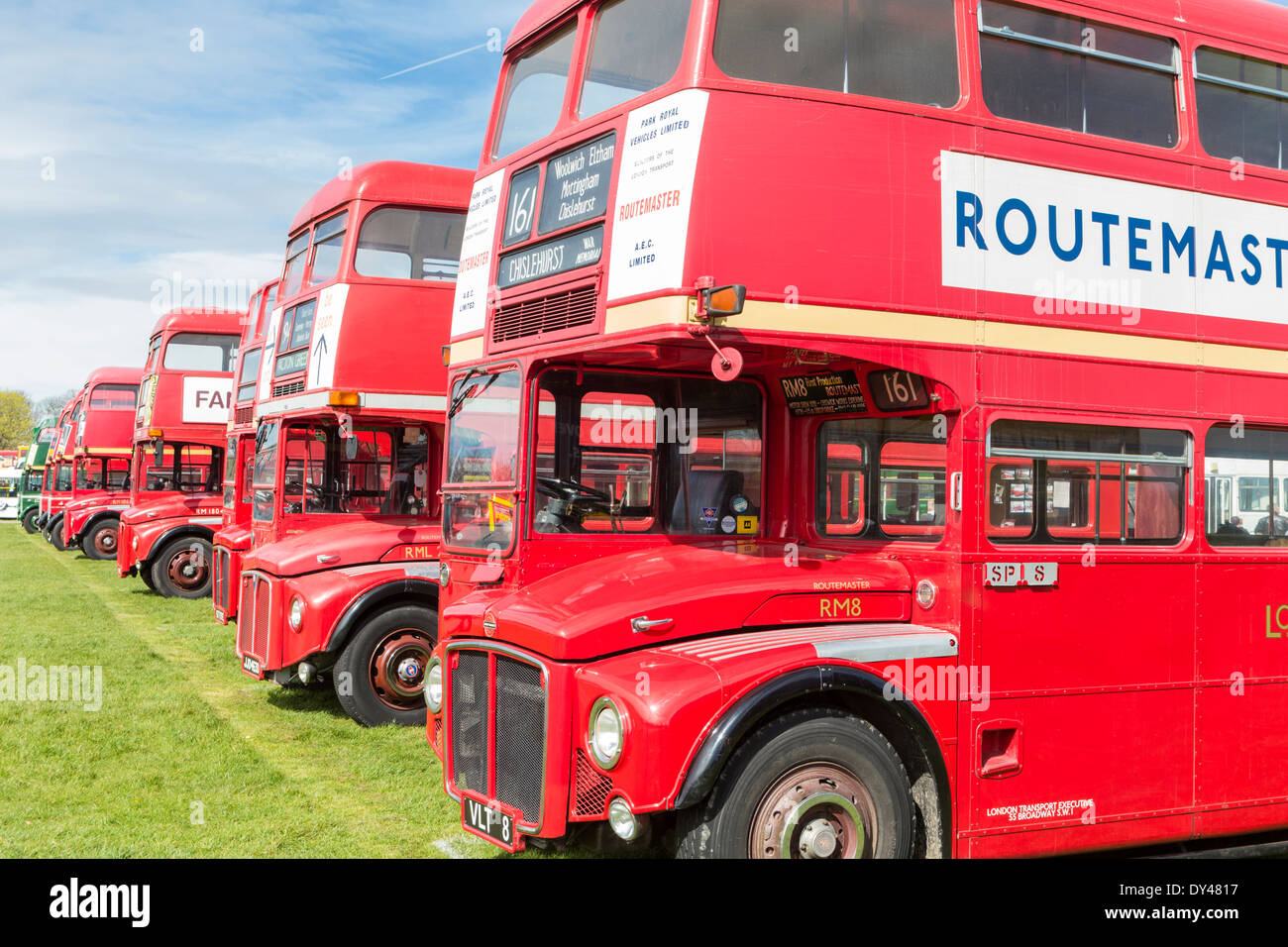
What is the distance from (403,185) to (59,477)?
2730 centimetres

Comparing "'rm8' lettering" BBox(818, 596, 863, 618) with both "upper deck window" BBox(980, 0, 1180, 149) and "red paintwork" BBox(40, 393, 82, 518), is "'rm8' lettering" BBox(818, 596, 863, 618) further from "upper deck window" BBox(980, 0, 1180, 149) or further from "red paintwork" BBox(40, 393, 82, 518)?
"red paintwork" BBox(40, 393, 82, 518)

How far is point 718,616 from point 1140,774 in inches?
82.5

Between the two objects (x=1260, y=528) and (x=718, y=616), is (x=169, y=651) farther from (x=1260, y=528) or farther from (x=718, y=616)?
(x=1260, y=528)

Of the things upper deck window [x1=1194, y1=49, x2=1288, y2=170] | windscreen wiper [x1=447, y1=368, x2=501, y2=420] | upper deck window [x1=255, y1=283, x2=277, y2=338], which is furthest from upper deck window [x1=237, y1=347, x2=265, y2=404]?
upper deck window [x1=1194, y1=49, x2=1288, y2=170]

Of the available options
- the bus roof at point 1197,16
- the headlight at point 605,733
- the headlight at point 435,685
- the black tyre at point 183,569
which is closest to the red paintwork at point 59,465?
the black tyre at point 183,569

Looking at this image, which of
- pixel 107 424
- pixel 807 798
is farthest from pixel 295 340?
pixel 107 424

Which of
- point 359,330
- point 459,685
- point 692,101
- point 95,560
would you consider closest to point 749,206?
point 692,101

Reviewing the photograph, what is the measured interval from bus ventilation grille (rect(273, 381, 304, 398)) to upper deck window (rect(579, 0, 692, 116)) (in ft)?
18.0

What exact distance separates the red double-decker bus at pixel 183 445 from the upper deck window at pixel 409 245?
30.6 ft

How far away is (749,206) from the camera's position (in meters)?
4.87

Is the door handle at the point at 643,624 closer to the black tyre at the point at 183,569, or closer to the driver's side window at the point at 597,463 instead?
the driver's side window at the point at 597,463

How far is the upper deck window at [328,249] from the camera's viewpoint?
10.3 meters
